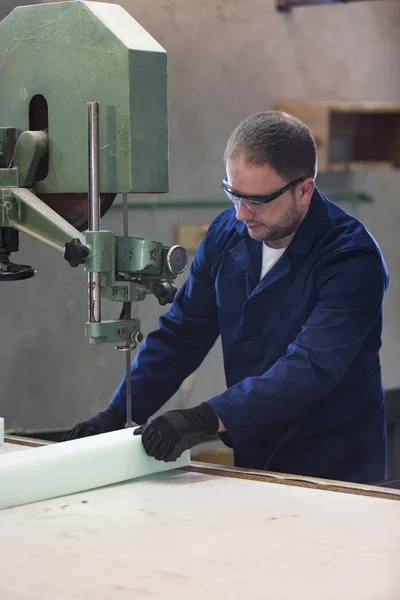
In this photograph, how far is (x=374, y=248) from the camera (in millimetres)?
2320

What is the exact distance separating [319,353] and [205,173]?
2.06 m

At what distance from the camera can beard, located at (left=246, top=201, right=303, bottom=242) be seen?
7.68ft

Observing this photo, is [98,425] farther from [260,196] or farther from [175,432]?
[260,196]

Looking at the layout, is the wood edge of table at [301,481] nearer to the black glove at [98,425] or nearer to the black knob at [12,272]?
the black glove at [98,425]

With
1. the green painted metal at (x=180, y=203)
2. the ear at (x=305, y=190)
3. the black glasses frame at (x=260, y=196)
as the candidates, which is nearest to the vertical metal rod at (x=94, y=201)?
the black glasses frame at (x=260, y=196)

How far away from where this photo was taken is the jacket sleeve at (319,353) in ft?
7.13

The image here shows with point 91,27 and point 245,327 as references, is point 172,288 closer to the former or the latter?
point 91,27

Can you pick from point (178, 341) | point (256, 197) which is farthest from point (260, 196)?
point (178, 341)

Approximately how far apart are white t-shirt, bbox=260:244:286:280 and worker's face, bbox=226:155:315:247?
0.19 feet

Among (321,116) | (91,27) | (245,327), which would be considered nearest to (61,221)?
(91,27)

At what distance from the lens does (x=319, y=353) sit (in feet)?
7.27

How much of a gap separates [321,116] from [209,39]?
0.57 metres

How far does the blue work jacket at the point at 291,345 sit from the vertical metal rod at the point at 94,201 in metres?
0.44

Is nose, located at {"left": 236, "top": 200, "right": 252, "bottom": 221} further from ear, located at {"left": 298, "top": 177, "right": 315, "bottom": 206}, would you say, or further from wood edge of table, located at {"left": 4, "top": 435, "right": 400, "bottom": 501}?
wood edge of table, located at {"left": 4, "top": 435, "right": 400, "bottom": 501}
